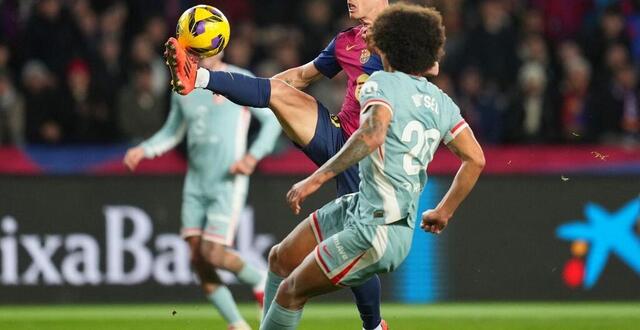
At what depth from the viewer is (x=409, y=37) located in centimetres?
627

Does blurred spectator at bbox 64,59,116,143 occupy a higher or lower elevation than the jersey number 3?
lower

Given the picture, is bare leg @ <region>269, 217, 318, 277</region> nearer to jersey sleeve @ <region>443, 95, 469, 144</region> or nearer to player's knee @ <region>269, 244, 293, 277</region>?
player's knee @ <region>269, 244, 293, 277</region>

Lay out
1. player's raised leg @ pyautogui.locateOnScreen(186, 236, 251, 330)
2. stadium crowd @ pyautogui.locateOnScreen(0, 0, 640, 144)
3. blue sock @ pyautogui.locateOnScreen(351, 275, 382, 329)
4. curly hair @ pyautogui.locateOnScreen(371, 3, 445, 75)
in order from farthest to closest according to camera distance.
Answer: stadium crowd @ pyautogui.locateOnScreen(0, 0, 640, 144)
player's raised leg @ pyautogui.locateOnScreen(186, 236, 251, 330)
blue sock @ pyautogui.locateOnScreen(351, 275, 382, 329)
curly hair @ pyautogui.locateOnScreen(371, 3, 445, 75)

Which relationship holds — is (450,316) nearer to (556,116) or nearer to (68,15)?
(556,116)

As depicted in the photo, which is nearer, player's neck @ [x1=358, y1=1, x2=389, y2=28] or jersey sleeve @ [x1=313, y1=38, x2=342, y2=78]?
player's neck @ [x1=358, y1=1, x2=389, y2=28]

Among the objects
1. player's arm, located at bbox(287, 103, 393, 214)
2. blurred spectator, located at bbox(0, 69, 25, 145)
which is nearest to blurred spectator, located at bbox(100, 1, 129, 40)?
blurred spectator, located at bbox(0, 69, 25, 145)

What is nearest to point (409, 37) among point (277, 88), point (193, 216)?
point (277, 88)

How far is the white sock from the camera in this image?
259 inches

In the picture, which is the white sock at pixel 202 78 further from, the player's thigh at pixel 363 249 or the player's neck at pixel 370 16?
the player's neck at pixel 370 16

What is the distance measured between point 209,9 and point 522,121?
5849 millimetres

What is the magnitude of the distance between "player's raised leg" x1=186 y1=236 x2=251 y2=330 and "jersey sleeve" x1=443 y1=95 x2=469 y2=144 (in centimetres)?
318

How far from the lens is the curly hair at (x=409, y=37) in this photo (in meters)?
6.27

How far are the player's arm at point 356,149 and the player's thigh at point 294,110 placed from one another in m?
0.84

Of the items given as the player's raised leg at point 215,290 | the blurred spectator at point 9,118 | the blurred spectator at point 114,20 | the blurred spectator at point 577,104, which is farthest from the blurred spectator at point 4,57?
the blurred spectator at point 577,104
